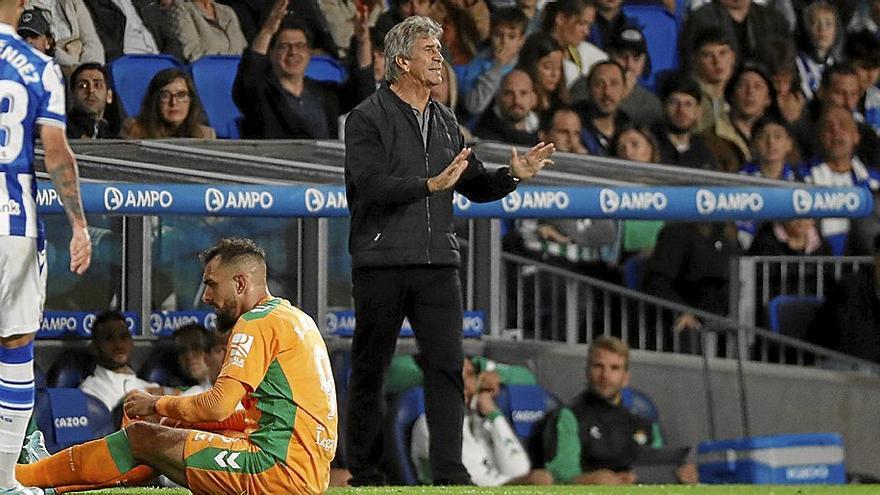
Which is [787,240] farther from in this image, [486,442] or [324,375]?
[324,375]

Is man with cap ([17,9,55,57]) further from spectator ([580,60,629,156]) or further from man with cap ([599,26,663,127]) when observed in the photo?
man with cap ([599,26,663,127])

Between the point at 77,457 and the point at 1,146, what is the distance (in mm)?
1019

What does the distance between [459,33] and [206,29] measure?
5.56ft

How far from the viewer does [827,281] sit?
10688 millimetres

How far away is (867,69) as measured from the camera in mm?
10961

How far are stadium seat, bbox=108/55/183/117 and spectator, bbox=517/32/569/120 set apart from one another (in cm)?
230

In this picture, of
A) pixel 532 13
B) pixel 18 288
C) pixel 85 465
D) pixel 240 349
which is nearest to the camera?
pixel 240 349

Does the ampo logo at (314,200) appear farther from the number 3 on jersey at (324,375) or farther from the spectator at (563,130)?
the number 3 on jersey at (324,375)

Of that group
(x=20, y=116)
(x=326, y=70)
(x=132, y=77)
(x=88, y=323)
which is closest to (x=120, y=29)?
(x=132, y=77)

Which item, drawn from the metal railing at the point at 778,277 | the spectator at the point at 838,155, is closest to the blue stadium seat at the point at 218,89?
the metal railing at the point at 778,277

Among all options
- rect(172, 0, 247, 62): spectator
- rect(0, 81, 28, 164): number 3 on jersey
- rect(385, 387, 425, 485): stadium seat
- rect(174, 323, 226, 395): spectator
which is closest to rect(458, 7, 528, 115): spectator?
rect(172, 0, 247, 62): spectator

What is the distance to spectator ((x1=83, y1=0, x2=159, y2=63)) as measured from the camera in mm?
8367

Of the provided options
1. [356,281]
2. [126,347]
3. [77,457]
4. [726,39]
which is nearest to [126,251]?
[126,347]

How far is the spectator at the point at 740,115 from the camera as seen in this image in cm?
1029
